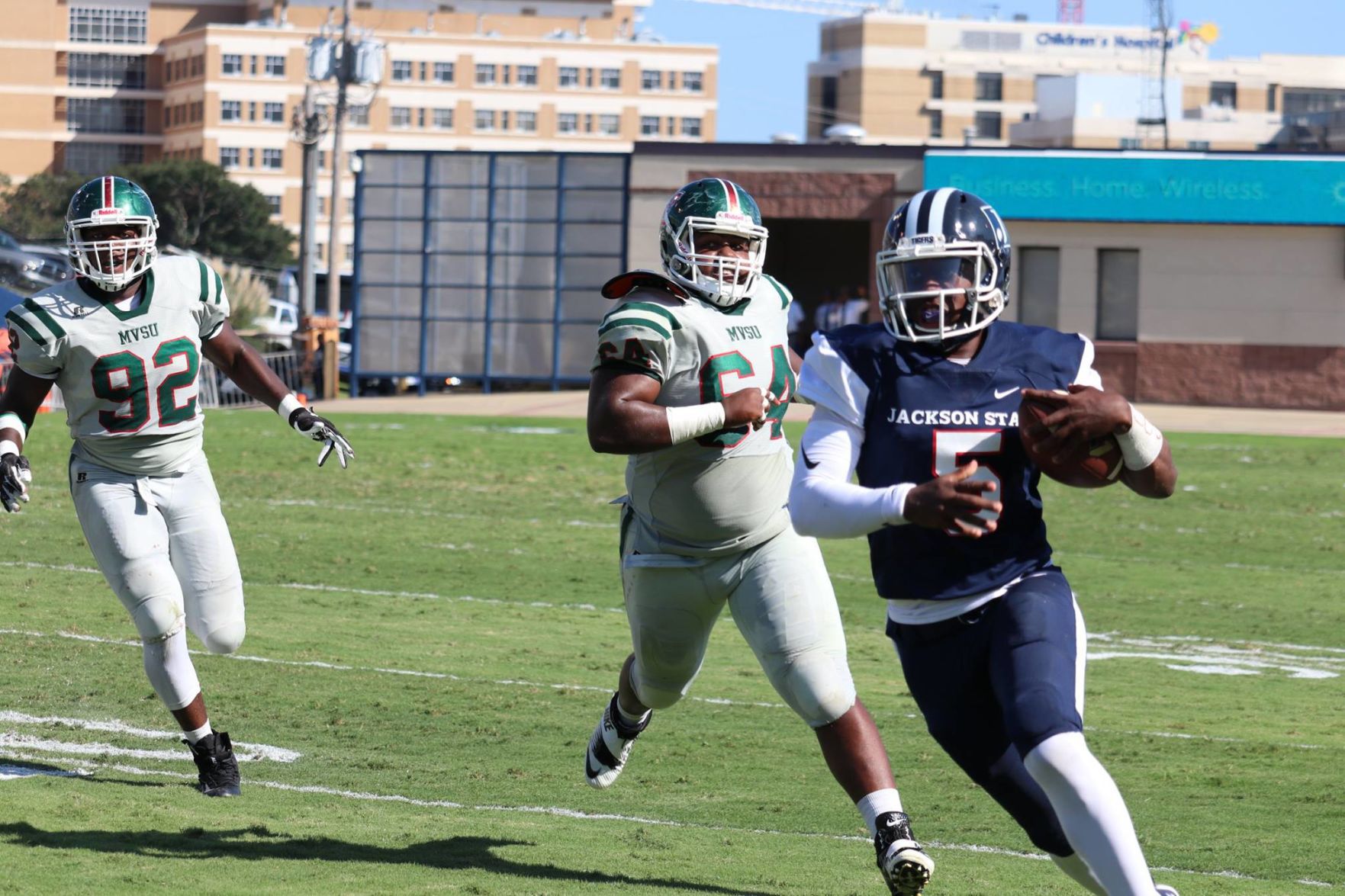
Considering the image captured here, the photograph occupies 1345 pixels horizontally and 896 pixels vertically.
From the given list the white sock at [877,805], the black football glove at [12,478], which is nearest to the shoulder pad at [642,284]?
the white sock at [877,805]

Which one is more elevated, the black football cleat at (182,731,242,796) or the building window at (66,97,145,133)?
the building window at (66,97,145,133)

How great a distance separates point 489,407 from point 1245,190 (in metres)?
12.3

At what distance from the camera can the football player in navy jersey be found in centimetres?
438

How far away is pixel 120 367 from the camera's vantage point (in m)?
6.34

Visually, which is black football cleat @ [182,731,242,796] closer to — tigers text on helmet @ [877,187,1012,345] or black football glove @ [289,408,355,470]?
black football glove @ [289,408,355,470]

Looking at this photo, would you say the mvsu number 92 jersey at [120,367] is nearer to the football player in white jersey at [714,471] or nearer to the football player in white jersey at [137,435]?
the football player in white jersey at [137,435]

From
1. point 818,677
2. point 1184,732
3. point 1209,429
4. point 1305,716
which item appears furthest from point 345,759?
point 1209,429

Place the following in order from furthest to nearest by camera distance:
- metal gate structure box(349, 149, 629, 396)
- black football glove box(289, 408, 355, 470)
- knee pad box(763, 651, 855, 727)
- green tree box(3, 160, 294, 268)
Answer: green tree box(3, 160, 294, 268) < metal gate structure box(349, 149, 629, 396) < black football glove box(289, 408, 355, 470) < knee pad box(763, 651, 855, 727)

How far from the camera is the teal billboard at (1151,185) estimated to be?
29.4 meters

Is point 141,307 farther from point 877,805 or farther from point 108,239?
point 877,805

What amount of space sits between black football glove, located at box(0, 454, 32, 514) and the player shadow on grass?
118 cm

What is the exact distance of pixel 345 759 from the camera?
6930 millimetres

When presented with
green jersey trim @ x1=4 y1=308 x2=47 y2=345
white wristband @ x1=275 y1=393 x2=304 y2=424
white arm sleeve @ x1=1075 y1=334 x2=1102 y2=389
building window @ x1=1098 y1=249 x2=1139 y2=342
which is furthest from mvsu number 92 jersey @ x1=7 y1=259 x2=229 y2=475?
building window @ x1=1098 y1=249 x2=1139 y2=342

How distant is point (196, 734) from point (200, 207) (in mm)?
87547
